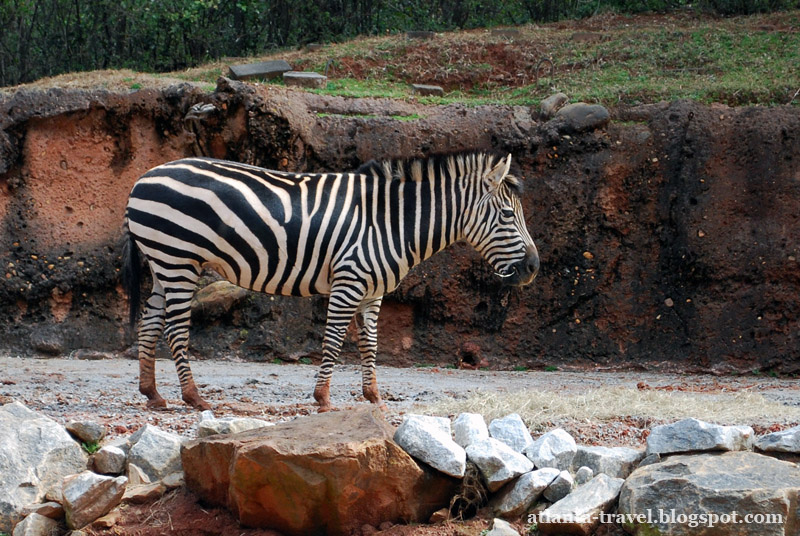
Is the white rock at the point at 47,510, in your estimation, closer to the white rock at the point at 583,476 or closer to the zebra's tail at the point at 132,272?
the zebra's tail at the point at 132,272

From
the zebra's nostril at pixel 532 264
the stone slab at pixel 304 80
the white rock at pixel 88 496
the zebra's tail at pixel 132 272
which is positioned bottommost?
the white rock at pixel 88 496

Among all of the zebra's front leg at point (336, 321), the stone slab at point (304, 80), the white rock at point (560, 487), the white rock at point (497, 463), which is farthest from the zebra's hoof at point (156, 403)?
the stone slab at point (304, 80)

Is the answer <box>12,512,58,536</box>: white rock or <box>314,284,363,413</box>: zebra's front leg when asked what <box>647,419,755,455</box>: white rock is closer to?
<box>314,284,363,413</box>: zebra's front leg

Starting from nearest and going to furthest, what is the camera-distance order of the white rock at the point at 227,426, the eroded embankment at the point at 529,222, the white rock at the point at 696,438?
the white rock at the point at 696,438
the white rock at the point at 227,426
the eroded embankment at the point at 529,222

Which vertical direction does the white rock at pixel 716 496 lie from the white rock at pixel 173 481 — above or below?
above

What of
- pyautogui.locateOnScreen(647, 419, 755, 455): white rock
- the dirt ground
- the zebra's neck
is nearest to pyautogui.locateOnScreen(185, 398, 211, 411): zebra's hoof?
the dirt ground

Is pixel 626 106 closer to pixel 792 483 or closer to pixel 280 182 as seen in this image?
pixel 280 182

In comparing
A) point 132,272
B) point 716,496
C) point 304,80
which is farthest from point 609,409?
point 304,80

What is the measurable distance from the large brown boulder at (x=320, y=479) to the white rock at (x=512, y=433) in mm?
561

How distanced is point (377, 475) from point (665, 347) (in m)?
8.87

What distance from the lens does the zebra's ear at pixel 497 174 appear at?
824cm

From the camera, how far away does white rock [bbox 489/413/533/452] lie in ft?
18.6

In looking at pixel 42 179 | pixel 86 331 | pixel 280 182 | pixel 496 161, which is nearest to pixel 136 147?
pixel 42 179

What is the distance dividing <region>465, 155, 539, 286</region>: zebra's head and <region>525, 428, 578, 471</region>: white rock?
9.72 ft
